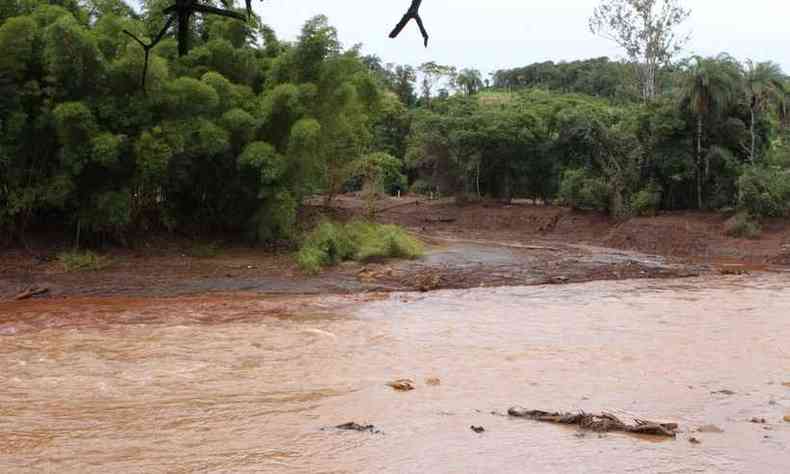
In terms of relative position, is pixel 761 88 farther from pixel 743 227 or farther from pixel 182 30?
pixel 182 30

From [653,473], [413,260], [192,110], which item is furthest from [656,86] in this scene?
[653,473]

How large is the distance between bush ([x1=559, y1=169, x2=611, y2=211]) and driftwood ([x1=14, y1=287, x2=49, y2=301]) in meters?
15.1

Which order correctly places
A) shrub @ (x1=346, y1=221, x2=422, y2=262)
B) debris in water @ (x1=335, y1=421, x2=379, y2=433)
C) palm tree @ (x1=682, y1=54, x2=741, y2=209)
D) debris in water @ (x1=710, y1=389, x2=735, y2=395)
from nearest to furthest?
1. debris in water @ (x1=335, y1=421, x2=379, y2=433)
2. debris in water @ (x1=710, y1=389, x2=735, y2=395)
3. shrub @ (x1=346, y1=221, x2=422, y2=262)
4. palm tree @ (x1=682, y1=54, x2=741, y2=209)

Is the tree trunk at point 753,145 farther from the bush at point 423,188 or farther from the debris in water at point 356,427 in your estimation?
the debris in water at point 356,427

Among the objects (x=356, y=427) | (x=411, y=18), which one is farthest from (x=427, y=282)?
(x=411, y=18)

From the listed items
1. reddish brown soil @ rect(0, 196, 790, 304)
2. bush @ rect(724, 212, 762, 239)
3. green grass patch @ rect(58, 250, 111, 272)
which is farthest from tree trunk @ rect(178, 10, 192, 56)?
bush @ rect(724, 212, 762, 239)

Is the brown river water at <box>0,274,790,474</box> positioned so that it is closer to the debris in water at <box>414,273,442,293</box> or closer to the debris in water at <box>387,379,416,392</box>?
the debris in water at <box>387,379,416,392</box>

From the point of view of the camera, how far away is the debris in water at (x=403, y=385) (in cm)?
741

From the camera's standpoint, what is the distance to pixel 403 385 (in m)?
7.45

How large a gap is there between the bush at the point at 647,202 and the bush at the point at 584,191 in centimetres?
96

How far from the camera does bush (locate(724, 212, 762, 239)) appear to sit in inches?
742

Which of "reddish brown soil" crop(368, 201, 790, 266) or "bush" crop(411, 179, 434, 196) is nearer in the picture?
"reddish brown soil" crop(368, 201, 790, 266)

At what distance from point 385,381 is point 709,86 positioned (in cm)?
1596

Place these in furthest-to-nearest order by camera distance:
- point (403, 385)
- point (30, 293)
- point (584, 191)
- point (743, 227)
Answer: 1. point (584, 191)
2. point (743, 227)
3. point (30, 293)
4. point (403, 385)
